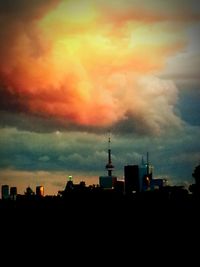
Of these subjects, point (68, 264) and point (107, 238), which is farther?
point (107, 238)

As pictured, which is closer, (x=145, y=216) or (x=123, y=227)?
(x=123, y=227)

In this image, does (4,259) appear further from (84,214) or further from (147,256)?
(84,214)

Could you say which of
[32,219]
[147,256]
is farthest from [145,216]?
[147,256]

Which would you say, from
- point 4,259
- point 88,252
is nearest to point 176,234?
point 88,252

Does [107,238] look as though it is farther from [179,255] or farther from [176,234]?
[179,255]

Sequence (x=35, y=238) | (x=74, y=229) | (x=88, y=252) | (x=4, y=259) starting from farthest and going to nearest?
(x=74, y=229)
(x=35, y=238)
(x=88, y=252)
(x=4, y=259)

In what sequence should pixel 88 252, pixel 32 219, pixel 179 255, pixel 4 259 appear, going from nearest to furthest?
pixel 4 259 → pixel 179 255 → pixel 88 252 → pixel 32 219

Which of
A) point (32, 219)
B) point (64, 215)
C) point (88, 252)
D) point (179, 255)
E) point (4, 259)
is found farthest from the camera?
point (64, 215)

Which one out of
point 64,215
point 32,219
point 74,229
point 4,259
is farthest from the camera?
point 64,215
